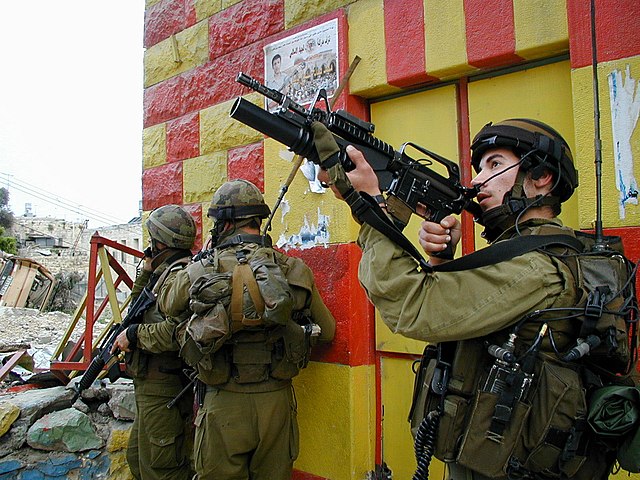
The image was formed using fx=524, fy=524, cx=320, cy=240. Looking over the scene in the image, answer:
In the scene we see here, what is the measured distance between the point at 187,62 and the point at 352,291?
7.46 feet

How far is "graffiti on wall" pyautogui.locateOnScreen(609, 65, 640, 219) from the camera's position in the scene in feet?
7.07

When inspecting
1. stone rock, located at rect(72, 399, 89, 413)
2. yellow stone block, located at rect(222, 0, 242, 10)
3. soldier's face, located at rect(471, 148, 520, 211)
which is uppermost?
yellow stone block, located at rect(222, 0, 242, 10)

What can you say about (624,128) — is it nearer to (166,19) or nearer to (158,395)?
(158,395)

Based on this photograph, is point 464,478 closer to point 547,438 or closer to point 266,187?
point 547,438

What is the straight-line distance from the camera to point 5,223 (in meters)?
47.3

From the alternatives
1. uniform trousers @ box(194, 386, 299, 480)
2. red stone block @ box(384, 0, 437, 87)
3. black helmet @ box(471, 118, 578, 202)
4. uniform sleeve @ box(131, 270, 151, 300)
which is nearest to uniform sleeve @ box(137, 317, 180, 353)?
uniform trousers @ box(194, 386, 299, 480)

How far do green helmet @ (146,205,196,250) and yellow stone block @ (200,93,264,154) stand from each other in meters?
0.51

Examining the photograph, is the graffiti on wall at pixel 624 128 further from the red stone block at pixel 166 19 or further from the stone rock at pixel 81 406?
the stone rock at pixel 81 406

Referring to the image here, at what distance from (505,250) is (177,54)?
11.1ft

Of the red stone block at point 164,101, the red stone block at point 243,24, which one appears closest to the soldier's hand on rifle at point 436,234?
the red stone block at point 243,24

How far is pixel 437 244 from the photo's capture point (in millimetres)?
1738

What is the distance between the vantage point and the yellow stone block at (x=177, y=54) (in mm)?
3926

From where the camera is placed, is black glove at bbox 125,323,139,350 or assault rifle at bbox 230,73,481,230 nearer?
Answer: assault rifle at bbox 230,73,481,230

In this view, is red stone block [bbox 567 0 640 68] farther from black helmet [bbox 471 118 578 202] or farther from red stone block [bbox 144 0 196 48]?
red stone block [bbox 144 0 196 48]
